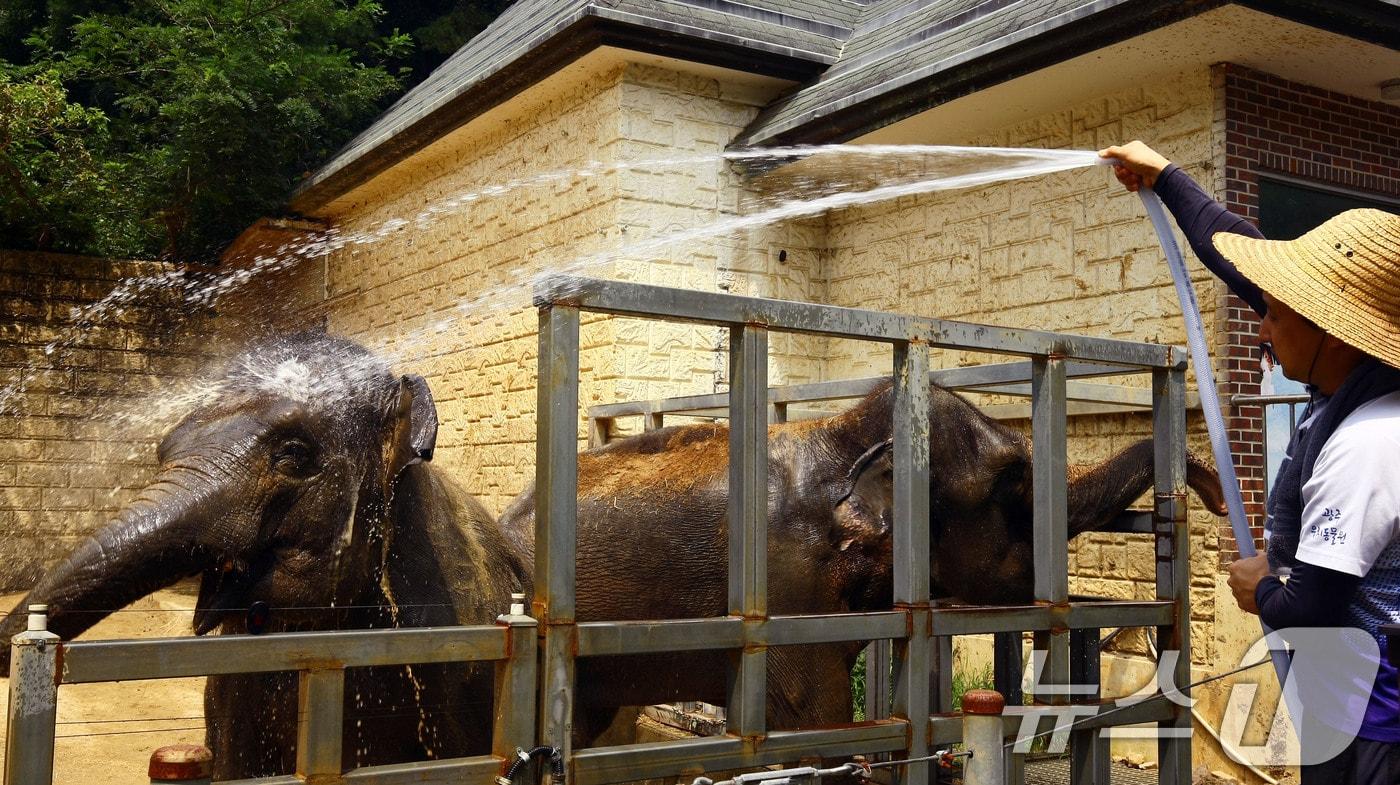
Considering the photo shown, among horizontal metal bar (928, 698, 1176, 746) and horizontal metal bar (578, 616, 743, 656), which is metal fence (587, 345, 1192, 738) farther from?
horizontal metal bar (578, 616, 743, 656)

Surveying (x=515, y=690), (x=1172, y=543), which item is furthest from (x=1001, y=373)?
(x=515, y=690)

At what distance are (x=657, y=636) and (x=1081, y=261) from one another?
21.4ft

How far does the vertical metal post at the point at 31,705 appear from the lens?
2.23 meters

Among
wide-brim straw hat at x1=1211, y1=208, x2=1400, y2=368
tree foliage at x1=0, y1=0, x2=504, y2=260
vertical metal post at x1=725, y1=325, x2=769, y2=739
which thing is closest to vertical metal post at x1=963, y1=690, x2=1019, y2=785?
vertical metal post at x1=725, y1=325, x2=769, y2=739

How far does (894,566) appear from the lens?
3479 millimetres

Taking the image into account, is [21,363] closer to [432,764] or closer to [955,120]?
[955,120]

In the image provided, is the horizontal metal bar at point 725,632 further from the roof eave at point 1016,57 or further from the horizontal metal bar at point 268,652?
the roof eave at point 1016,57

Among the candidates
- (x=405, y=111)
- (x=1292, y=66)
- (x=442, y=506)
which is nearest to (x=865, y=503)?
(x=442, y=506)

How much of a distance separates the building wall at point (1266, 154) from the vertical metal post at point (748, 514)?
5.19 m

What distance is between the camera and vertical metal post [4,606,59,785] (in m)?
2.23

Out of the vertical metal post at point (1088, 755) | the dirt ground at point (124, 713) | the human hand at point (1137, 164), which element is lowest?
the dirt ground at point (124, 713)

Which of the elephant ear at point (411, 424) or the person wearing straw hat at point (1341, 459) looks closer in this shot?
the person wearing straw hat at point (1341, 459)

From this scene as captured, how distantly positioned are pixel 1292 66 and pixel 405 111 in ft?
30.7

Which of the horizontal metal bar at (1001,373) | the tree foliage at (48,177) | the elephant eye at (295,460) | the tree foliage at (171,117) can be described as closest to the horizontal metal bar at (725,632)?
the elephant eye at (295,460)
